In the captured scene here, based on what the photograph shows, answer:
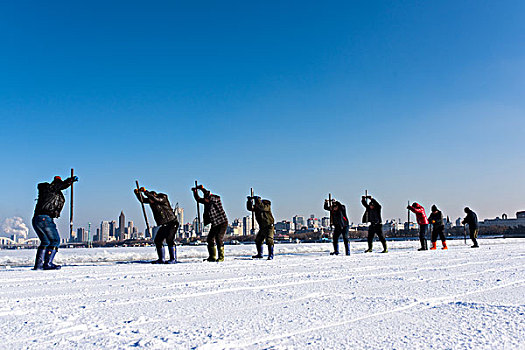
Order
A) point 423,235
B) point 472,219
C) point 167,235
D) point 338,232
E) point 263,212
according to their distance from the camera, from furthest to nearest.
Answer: point 472,219, point 423,235, point 338,232, point 263,212, point 167,235

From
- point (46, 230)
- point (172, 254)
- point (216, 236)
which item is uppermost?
point (46, 230)

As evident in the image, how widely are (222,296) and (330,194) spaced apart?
1097 cm

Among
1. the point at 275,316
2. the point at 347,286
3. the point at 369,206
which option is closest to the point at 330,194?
the point at 369,206

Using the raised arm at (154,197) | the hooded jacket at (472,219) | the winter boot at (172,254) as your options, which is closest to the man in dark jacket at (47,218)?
the raised arm at (154,197)

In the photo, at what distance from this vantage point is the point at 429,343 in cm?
233

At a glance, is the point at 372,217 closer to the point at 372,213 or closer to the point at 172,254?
the point at 372,213

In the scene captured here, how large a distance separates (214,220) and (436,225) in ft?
30.7

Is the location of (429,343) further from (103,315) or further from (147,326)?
(103,315)

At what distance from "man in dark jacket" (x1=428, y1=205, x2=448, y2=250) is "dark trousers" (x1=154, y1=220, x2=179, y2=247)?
10169 millimetres

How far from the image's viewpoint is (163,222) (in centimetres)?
930

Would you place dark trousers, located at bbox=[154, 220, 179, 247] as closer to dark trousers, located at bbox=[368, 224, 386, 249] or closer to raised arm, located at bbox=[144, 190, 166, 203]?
raised arm, located at bbox=[144, 190, 166, 203]

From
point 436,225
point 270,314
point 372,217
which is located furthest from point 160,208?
point 436,225

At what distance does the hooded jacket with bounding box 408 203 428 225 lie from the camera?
50.5 ft

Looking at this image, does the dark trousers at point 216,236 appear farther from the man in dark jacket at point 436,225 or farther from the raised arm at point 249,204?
the man in dark jacket at point 436,225
